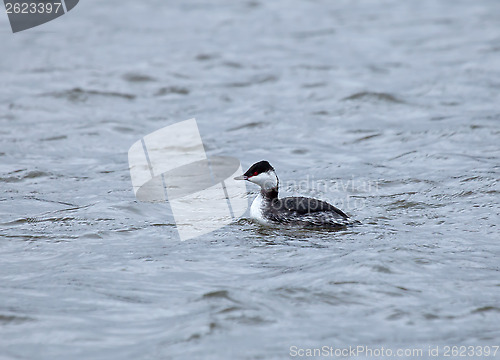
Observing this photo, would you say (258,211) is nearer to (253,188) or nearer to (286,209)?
(286,209)

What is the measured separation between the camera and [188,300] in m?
7.25

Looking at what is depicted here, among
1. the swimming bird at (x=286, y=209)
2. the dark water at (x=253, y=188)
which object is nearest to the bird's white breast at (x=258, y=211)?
the swimming bird at (x=286, y=209)

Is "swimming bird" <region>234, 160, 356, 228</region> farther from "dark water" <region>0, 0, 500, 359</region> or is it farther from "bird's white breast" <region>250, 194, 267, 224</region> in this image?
"dark water" <region>0, 0, 500, 359</region>

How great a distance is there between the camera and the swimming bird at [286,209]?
354 inches

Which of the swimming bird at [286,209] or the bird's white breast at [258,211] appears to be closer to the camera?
the swimming bird at [286,209]

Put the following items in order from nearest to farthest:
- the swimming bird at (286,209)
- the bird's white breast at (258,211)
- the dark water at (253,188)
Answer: the dark water at (253,188), the swimming bird at (286,209), the bird's white breast at (258,211)

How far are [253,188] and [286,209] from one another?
2.08 meters

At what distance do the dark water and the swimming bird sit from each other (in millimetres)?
162

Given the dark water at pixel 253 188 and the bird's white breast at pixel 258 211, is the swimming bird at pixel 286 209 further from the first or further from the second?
the dark water at pixel 253 188

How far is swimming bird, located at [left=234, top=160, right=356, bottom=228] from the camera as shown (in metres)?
9.00

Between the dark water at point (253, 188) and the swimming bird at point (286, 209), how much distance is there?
162 mm

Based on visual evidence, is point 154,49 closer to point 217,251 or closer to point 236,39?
point 236,39

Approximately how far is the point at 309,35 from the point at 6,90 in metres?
8.70

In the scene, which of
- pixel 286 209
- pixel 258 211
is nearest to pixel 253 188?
pixel 258 211
